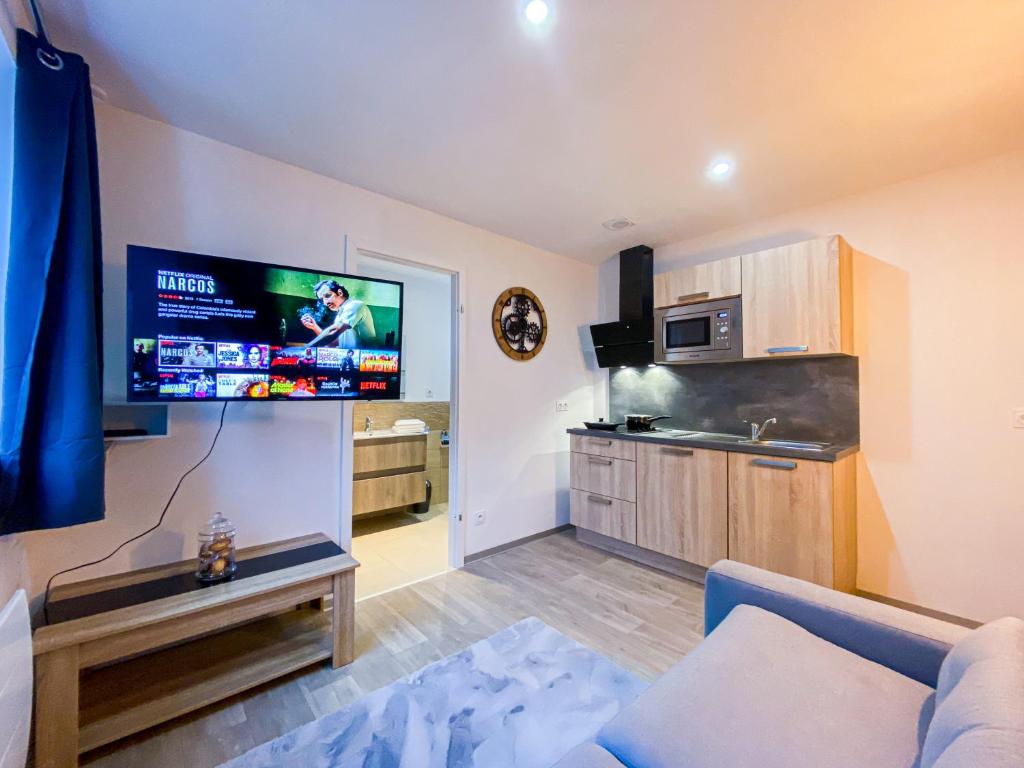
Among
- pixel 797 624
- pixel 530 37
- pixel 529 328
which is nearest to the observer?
pixel 797 624

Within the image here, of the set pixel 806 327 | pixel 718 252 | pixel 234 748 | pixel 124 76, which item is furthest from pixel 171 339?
pixel 718 252

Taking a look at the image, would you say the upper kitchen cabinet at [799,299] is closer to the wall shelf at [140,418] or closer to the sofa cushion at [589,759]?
the sofa cushion at [589,759]

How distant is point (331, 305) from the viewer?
207cm

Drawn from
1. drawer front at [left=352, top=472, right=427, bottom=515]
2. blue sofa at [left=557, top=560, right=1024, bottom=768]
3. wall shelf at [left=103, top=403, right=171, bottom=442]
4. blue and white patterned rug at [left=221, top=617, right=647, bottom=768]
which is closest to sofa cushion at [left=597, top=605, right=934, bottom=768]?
blue sofa at [left=557, top=560, right=1024, bottom=768]

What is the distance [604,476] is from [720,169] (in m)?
2.20

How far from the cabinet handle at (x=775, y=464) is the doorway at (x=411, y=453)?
1.97m

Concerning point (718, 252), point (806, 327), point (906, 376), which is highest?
point (718, 252)

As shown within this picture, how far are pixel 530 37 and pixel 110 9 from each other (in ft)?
4.60

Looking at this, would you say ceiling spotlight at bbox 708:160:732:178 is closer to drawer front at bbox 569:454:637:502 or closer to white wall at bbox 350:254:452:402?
drawer front at bbox 569:454:637:502

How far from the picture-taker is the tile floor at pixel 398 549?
110 inches

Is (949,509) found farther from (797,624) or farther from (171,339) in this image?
(171,339)

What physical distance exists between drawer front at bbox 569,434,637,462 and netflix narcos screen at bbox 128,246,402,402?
5.70ft

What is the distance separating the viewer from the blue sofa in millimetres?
728

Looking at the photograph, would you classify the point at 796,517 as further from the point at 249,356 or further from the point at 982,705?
the point at 249,356
